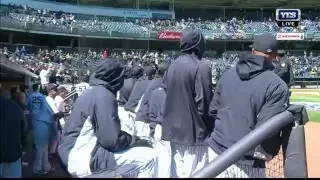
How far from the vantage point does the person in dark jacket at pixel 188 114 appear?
5051 mm

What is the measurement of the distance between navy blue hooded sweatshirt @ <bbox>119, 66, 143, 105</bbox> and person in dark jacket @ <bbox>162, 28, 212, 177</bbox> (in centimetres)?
396

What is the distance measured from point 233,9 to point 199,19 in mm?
4939

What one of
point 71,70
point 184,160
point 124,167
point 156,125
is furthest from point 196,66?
point 71,70

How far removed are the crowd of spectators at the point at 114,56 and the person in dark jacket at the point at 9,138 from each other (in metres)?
23.5

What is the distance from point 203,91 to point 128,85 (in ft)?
14.1

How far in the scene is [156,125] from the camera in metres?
6.86

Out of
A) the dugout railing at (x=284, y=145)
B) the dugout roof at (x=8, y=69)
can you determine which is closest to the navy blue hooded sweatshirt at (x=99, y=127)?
the dugout railing at (x=284, y=145)

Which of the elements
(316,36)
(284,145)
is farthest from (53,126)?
(316,36)

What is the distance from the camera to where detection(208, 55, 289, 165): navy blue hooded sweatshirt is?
3.79 metres

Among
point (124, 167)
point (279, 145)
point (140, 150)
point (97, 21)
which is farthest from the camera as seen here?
point (97, 21)

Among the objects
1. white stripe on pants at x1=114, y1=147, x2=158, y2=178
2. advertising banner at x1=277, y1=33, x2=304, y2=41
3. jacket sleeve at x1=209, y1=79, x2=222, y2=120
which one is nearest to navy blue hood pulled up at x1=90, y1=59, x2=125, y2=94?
white stripe on pants at x1=114, y1=147, x2=158, y2=178

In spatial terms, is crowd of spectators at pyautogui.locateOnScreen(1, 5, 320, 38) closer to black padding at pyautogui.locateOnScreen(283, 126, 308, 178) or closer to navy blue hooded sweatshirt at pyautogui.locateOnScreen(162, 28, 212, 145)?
navy blue hooded sweatshirt at pyautogui.locateOnScreen(162, 28, 212, 145)

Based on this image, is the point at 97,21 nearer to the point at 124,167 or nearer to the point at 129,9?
the point at 129,9

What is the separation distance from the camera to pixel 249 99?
392 centimetres
